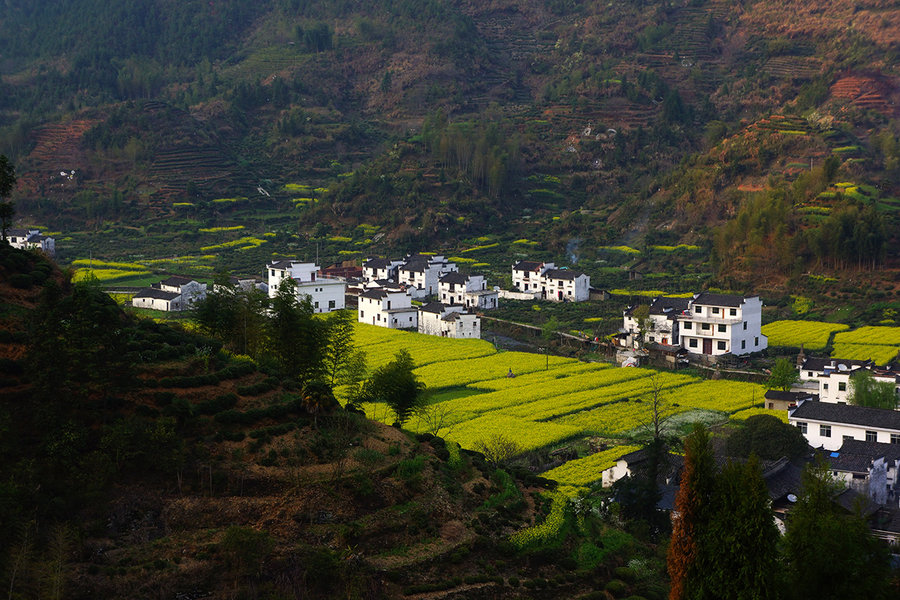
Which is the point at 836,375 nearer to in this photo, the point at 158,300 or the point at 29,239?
the point at 158,300

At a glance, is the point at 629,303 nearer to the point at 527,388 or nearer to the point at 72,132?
the point at 527,388

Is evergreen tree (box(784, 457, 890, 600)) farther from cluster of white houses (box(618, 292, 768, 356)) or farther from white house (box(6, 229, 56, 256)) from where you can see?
white house (box(6, 229, 56, 256))

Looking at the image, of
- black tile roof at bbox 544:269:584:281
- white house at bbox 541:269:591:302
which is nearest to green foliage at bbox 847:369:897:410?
white house at bbox 541:269:591:302

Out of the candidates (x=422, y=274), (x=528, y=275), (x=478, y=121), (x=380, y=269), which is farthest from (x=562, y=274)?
(x=478, y=121)

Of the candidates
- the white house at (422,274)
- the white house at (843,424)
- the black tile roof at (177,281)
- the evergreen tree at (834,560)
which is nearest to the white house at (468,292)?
the white house at (422,274)

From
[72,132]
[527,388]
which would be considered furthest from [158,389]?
[72,132]
